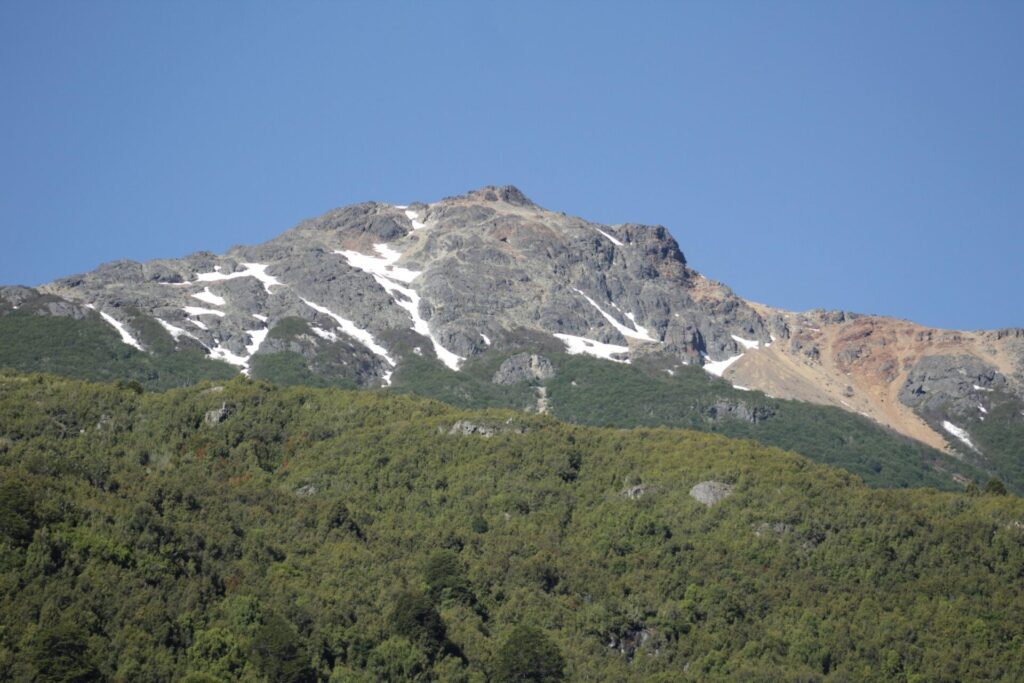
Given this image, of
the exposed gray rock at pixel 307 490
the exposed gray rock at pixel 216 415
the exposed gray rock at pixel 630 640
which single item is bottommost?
the exposed gray rock at pixel 630 640

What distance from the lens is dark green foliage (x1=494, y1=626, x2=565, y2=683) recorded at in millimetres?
91438

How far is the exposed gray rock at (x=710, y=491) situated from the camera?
4759 inches

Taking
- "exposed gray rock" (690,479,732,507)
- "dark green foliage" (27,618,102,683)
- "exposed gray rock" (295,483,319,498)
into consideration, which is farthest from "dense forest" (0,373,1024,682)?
"exposed gray rock" (690,479,732,507)

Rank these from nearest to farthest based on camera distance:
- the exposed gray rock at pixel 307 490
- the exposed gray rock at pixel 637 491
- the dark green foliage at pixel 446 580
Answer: the dark green foliage at pixel 446 580 < the exposed gray rock at pixel 307 490 < the exposed gray rock at pixel 637 491

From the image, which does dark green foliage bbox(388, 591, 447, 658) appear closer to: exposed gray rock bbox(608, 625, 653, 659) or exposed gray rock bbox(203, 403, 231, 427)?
exposed gray rock bbox(608, 625, 653, 659)

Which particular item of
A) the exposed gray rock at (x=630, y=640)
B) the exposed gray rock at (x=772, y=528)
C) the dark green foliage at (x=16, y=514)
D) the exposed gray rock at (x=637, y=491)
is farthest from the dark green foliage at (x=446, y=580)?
the dark green foliage at (x=16, y=514)

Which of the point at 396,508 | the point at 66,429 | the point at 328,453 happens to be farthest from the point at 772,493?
the point at 66,429

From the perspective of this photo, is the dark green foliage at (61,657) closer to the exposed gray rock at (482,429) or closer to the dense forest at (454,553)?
the dense forest at (454,553)

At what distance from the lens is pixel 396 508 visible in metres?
121

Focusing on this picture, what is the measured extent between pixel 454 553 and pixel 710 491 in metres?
22.9

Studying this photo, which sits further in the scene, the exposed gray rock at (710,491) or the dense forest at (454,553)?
the exposed gray rock at (710,491)

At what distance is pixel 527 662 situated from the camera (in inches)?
3617

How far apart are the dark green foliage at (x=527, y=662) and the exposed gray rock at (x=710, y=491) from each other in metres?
30.0

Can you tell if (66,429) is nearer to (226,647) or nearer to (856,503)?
(226,647)
